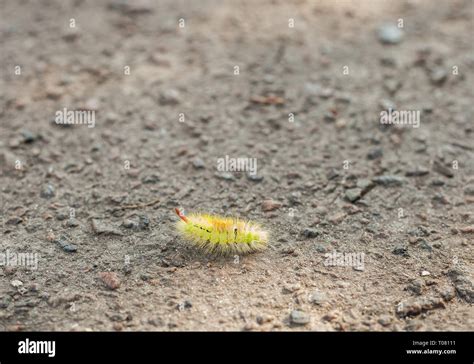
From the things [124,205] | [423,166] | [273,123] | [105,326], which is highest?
[273,123]

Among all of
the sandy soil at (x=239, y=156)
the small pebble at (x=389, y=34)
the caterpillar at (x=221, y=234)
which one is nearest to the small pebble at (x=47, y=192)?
the sandy soil at (x=239, y=156)

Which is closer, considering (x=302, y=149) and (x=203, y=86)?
(x=302, y=149)

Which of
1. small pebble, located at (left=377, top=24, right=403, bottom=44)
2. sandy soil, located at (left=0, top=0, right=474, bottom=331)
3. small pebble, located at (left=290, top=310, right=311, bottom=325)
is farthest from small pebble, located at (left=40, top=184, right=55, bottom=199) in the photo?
small pebble, located at (left=377, top=24, right=403, bottom=44)

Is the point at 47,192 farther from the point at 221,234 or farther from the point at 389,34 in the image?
the point at 389,34

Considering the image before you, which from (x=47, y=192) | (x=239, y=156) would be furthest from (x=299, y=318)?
(x=47, y=192)

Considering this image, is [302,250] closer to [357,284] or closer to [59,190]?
[357,284]

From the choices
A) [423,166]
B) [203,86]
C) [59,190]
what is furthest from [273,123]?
[59,190]

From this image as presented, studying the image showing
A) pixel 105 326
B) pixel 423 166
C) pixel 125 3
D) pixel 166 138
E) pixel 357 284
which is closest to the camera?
pixel 105 326
